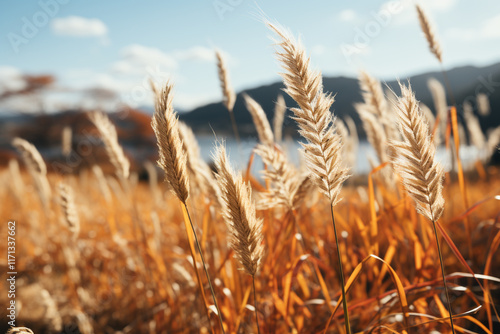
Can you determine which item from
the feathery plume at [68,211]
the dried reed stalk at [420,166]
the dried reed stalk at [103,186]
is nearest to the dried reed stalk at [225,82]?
the feathery plume at [68,211]

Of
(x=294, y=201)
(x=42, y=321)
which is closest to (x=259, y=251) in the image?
(x=294, y=201)

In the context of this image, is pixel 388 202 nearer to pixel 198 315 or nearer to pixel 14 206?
pixel 198 315

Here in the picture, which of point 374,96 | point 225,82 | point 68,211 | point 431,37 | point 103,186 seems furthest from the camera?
point 103,186

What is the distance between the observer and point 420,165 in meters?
0.88

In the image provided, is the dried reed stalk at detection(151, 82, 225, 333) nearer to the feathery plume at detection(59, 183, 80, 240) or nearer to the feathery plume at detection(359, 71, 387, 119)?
the feathery plume at detection(59, 183, 80, 240)

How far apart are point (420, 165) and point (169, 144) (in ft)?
2.30

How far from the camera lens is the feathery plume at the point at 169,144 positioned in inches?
35.8

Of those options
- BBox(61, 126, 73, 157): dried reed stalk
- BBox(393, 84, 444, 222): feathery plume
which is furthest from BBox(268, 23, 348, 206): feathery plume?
BBox(61, 126, 73, 157): dried reed stalk

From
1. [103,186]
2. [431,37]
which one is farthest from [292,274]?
[103,186]

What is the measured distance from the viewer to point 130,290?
8.19ft

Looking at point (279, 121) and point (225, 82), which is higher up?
point (225, 82)

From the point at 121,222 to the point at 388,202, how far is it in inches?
124

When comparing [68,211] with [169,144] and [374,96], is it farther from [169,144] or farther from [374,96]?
A: [374,96]

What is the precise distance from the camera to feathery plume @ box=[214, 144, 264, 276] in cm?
92
